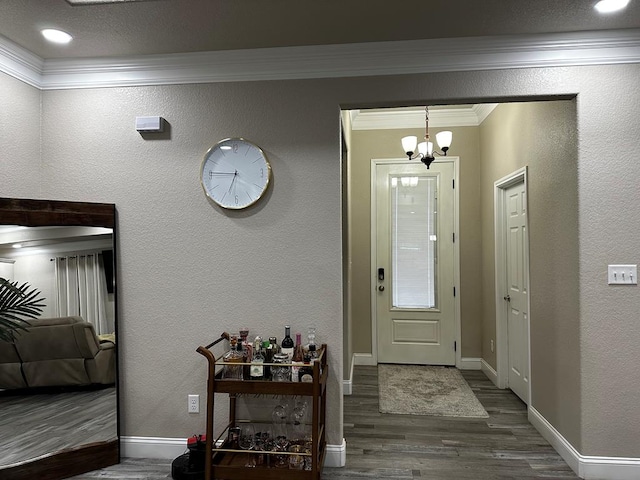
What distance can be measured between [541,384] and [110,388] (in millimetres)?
2886

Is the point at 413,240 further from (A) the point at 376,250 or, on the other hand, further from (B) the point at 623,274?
(B) the point at 623,274

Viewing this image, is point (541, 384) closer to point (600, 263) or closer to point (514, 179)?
point (600, 263)

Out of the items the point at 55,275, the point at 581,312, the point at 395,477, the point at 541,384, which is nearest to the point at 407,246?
the point at 541,384

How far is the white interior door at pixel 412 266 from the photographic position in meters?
4.65

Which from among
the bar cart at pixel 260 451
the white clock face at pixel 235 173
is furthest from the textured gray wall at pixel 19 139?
the bar cart at pixel 260 451

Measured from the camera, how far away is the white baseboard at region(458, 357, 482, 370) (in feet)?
14.9

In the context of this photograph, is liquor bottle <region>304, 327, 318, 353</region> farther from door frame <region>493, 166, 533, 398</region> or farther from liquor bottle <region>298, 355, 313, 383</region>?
door frame <region>493, 166, 533, 398</region>

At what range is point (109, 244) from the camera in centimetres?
261

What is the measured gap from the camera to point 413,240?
4703mm

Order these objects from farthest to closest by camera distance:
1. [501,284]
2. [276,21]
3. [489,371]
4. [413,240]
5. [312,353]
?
[413,240] < [489,371] < [501,284] < [312,353] < [276,21]

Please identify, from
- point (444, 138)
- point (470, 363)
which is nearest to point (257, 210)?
point (444, 138)

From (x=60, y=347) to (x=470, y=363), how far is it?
12.8 ft

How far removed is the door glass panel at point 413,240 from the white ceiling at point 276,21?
Answer: 242 centimetres

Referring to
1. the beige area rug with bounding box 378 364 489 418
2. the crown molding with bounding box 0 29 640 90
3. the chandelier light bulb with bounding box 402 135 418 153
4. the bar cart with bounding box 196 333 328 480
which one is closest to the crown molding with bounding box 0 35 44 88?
the crown molding with bounding box 0 29 640 90
